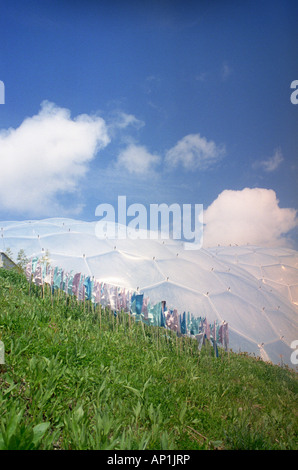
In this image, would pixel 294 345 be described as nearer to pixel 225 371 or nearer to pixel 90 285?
pixel 225 371

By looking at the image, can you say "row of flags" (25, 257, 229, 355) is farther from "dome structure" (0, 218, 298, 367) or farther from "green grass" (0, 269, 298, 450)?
"dome structure" (0, 218, 298, 367)

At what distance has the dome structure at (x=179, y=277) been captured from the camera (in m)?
11.0

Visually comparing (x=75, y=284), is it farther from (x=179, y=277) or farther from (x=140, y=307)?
(x=179, y=277)

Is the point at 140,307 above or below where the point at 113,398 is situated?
above

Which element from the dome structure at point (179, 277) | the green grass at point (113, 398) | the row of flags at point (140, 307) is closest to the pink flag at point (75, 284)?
the row of flags at point (140, 307)

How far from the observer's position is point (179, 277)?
12648mm

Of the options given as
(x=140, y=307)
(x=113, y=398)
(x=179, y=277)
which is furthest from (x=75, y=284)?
(x=179, y=277)

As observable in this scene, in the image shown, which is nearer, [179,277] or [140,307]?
[140,307]

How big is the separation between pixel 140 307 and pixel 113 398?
3052 millimetres

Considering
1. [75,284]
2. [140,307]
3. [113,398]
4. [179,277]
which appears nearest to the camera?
[113,398]

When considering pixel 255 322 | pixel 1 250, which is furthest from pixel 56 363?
pixel 1 250

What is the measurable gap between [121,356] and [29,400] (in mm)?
1770

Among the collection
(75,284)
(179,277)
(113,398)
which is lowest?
(113,398)

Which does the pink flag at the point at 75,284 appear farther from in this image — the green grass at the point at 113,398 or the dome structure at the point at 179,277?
the dome structure at the point at 179,277
